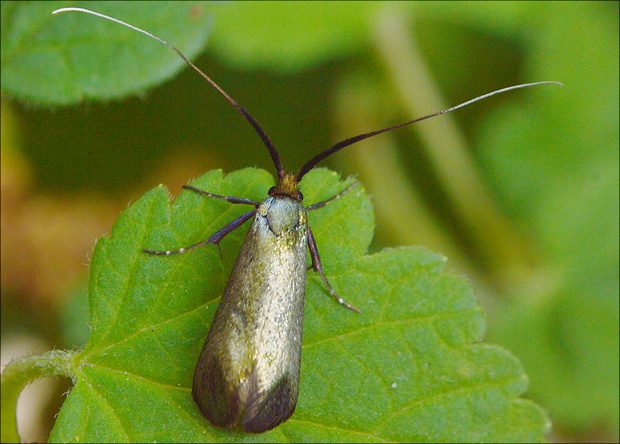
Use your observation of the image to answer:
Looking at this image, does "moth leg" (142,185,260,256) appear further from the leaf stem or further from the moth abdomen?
the moth abdomen

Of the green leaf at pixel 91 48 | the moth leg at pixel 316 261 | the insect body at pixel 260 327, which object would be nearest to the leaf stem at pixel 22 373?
the insect body at pixel 260 327

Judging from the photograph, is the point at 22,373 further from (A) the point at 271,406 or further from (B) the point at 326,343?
(B) the point at 326,343

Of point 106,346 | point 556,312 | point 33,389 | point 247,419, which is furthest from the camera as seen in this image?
point 556,312

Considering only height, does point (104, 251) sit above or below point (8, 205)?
below

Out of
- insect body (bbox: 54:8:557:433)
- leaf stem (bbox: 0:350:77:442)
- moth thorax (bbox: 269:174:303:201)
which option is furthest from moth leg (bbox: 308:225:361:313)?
leaf stem (bbox: 0:350:77:442)

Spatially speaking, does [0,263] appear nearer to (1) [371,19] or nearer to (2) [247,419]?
(2) [247,419]

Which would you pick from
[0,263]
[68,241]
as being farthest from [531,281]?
[0,263]

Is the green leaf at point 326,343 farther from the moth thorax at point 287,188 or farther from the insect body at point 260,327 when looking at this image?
the moth thorax at point 287,188
